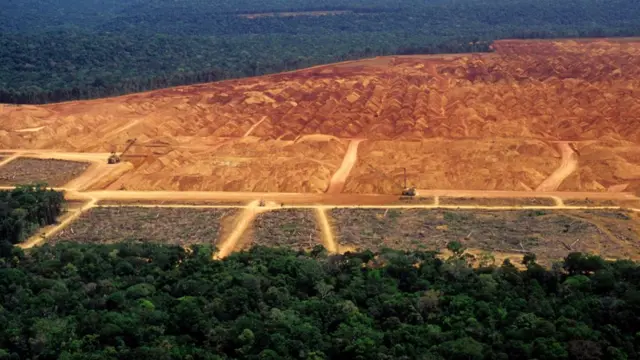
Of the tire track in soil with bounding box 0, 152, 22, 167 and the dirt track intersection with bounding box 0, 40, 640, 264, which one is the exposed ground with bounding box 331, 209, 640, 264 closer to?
the dirt track intersection with bounding box 0, 40, 640, 264

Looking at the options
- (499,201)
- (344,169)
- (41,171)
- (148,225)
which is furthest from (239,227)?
(41,171)

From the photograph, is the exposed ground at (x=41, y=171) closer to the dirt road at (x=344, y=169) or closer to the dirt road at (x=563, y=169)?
the dirt road at (x=344, y=169)

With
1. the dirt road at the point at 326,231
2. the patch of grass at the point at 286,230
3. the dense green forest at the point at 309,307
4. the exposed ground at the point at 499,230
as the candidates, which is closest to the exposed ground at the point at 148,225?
the patch of grass at the point at 286,230

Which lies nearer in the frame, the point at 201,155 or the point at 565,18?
the point at 201,155

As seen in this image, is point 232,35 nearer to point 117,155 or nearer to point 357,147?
point 117,155

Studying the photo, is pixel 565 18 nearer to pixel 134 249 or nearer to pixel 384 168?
pixel 384 168

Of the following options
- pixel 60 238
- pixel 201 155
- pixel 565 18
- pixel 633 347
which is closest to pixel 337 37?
pixel 565 18
